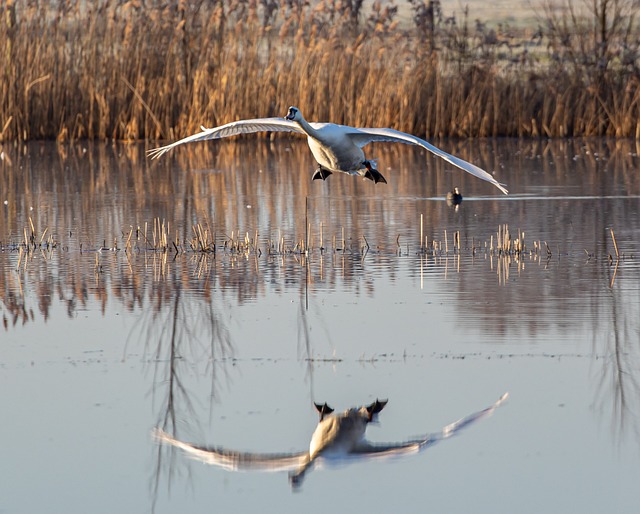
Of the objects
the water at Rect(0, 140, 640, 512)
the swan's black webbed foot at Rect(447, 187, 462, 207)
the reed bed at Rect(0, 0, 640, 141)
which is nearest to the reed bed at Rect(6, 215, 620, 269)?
the water at Rect(0, 140, 640, 512)

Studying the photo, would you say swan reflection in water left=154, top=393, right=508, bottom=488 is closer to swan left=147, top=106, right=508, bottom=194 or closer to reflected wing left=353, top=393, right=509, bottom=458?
reflected wing left=353, top=393, right=509, bottom=458

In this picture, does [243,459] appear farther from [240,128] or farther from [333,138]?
[240,128]

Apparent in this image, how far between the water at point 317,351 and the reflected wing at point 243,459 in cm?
6

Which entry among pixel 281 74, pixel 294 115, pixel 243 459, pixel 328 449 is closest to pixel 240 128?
pixel 294 115

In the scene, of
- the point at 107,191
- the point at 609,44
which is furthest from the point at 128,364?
the point at 609,44

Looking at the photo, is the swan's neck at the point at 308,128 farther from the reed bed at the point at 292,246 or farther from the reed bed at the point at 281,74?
the reed bed at the point at 281,74

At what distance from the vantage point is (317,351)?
657cm

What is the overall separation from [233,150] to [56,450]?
16.2m

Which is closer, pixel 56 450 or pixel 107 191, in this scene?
pixel 56 450

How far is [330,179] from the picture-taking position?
1681 cm

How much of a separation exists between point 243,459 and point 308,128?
15.7 feet

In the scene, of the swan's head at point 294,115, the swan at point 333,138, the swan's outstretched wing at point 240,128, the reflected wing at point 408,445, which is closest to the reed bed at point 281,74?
the swan's outstretched wing at point 240,128

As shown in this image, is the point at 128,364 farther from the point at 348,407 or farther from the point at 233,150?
the point at 233,150

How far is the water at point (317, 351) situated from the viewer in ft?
15.1
